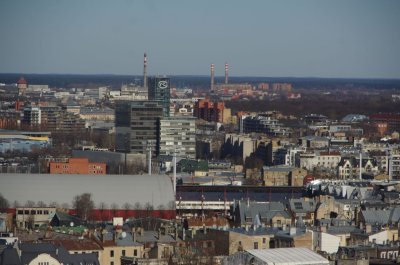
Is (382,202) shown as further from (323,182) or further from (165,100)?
(165,100)

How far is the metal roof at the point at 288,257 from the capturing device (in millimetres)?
19828

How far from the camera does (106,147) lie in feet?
202

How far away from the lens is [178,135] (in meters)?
59.9

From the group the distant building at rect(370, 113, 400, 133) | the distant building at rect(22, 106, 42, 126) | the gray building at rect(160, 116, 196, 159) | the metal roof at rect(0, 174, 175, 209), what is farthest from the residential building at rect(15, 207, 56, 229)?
the distant building at rect(370, 113, 400, 133)

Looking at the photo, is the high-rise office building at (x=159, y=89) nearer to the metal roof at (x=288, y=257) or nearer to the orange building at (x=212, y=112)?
the orange building at (x=212, y=112)

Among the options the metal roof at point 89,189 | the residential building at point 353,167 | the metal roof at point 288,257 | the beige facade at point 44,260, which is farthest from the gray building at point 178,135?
the metal roof at point 288,257

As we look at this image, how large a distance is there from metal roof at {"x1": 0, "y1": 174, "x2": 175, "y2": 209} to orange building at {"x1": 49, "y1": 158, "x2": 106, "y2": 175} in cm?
784

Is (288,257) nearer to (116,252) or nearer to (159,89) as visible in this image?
(116,252)

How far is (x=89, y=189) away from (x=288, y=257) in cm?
1465

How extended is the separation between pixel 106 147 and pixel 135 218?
30.0 m

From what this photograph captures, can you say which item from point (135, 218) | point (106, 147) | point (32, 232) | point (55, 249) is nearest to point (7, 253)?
point (55, 249)

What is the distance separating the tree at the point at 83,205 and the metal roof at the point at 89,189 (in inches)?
6.5

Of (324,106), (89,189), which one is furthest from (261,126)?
(89,189)

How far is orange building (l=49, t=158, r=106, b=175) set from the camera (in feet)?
143
